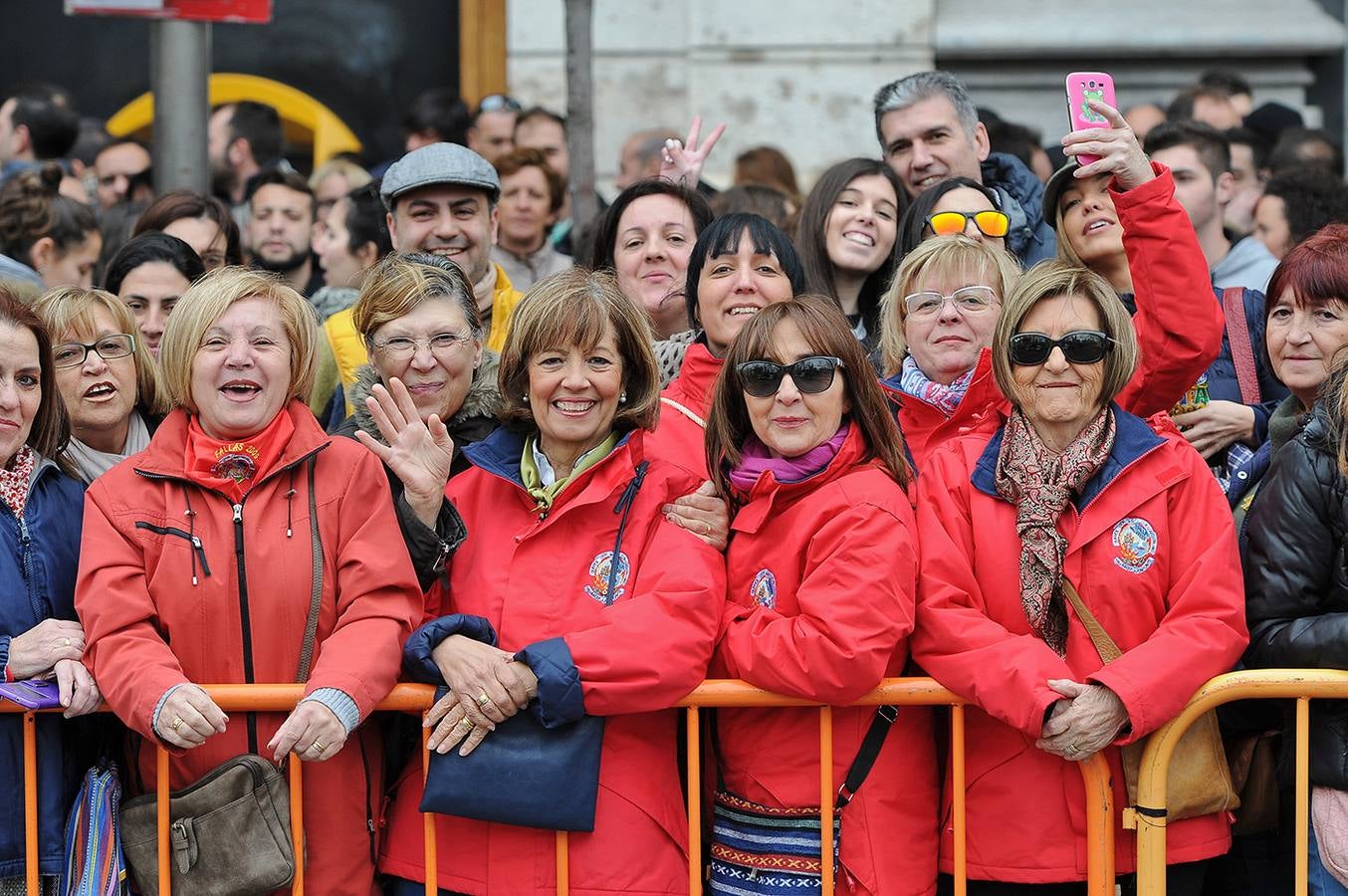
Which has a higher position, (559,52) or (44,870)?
(559,52)

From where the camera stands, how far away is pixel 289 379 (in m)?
4.22

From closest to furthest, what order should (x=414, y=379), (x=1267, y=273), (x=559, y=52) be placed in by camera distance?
1. (x=414, y=379)
2. (x=1267, y=273)
3. (x=559, y=52)

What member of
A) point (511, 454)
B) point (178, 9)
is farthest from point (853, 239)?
point (178, 9)

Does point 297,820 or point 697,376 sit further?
point 697,376

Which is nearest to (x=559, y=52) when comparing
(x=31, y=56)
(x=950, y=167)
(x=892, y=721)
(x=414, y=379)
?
(x=31, y=56)

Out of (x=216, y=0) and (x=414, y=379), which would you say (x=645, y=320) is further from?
(x=216, y=0)

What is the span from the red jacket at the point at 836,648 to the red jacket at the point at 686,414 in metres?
0.35

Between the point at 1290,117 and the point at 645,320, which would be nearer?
the point at 645,320

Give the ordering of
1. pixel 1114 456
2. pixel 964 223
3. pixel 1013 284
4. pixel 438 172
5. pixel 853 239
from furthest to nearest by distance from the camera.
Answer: pixel 438 172 < pixel 853 239 < pixel 964 223 < pixel 1013 284 < pixel 1114 456

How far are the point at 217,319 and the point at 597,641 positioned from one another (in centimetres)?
123

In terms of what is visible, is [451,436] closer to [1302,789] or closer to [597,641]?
[597,641]

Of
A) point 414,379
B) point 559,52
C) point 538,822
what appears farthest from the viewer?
point 559,52

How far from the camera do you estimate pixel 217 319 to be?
13.6 feet

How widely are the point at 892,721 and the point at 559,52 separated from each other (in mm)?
6833
